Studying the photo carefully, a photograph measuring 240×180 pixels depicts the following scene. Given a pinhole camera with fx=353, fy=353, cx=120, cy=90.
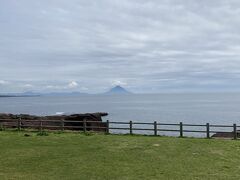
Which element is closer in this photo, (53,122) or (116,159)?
(116,159)

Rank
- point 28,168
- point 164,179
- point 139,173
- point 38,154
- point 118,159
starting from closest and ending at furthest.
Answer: point 164,179 < point 139,173 < point 28,168 < point 118,159 < point 38,154

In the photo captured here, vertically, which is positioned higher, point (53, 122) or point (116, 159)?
point (53, 122)

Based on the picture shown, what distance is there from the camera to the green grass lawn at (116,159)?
13.3 metres

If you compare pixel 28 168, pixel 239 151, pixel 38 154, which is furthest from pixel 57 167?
pixel 239 151

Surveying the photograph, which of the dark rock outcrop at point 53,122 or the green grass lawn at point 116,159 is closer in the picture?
the green grass lawn at point 116,159

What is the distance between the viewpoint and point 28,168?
46.9 feet

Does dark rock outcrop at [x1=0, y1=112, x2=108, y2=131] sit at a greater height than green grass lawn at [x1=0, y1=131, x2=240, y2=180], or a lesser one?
greater

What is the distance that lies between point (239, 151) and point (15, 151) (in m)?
11.5

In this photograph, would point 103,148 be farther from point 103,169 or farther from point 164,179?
point 164,179

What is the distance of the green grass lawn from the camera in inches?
523

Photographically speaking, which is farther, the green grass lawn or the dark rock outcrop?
the dark rock outcrop

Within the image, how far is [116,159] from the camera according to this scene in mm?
16078

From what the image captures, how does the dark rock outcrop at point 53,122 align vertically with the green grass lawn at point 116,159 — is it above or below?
above

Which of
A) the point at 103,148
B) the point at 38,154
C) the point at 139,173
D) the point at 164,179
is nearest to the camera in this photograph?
the point at 164,179
